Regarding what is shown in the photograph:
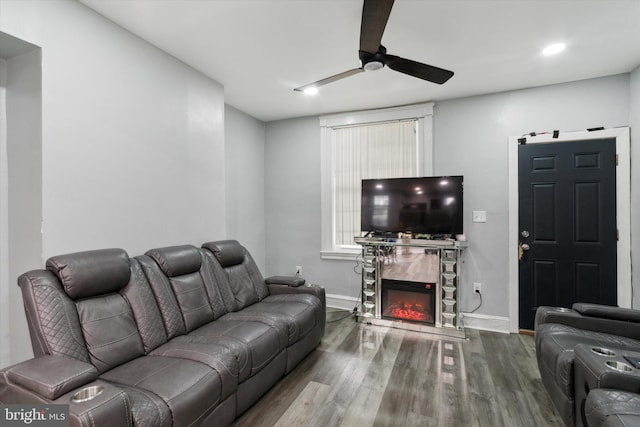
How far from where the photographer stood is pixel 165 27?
2.28 meters

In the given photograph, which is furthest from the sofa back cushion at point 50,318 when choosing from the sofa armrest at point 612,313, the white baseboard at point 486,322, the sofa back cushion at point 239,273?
the white baseboard at point 486,322

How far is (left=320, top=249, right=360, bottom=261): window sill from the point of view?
13.6ft

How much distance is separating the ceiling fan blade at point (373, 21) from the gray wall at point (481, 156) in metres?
2.15

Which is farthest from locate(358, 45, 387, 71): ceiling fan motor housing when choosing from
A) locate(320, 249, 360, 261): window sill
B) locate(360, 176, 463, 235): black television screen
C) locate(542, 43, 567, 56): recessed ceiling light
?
locate(320, 249, 360, 261): window sill

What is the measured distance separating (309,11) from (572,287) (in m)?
3.69

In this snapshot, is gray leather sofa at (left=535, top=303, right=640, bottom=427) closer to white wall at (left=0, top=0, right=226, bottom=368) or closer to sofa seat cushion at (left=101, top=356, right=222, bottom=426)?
sofa seat cushion at (left=101, top=356, right=222, bottom=426)

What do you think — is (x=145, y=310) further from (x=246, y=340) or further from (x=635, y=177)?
(x=635, y=177)

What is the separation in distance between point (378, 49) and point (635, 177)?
289 cm

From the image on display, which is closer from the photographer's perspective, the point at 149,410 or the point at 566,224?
the point at 149,410

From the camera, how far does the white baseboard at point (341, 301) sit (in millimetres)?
4117

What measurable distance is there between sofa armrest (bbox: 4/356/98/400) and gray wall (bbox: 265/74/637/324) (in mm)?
3196

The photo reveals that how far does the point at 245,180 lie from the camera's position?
13.8 ft

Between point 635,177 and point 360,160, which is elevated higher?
point 360,160

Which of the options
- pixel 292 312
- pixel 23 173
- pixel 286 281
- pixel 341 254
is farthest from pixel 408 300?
pixel 23 173
